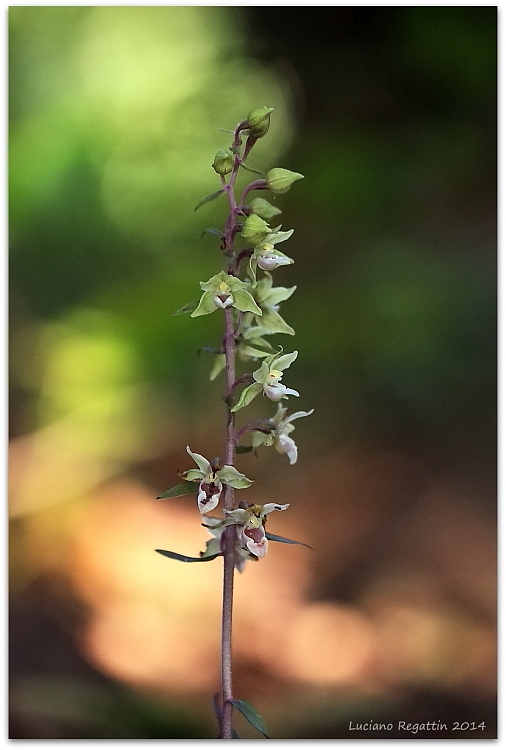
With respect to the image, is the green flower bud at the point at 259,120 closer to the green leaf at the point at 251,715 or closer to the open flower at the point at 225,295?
the open flower at the point at 225,295

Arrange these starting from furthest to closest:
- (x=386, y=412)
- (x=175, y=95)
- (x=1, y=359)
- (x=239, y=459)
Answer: (x=239, y=459) < (x=386, y=412) < (x=175, y=95) < (x=1, y=359)

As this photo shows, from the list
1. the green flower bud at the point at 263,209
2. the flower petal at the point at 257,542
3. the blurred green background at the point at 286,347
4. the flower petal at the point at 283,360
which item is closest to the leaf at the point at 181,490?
the flower petal at the point at 257,542

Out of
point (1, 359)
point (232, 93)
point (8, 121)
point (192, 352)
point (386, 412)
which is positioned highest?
point (232, 93)

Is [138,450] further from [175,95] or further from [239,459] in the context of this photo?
[175,95]

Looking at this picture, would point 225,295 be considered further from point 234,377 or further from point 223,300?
point 234,377

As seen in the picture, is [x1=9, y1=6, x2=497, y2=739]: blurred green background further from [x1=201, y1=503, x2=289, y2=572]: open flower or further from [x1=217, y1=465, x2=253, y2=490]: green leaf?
[x1=217, y1=465, x2=253, y2=490]: green leaf

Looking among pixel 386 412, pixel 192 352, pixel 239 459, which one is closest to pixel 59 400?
pixel 192 352

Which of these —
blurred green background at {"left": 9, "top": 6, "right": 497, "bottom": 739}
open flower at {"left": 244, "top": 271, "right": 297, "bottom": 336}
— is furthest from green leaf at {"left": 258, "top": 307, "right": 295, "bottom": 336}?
blurred green background at {"left": 9, "top": 6, "right": 497, "bottom": 739}
